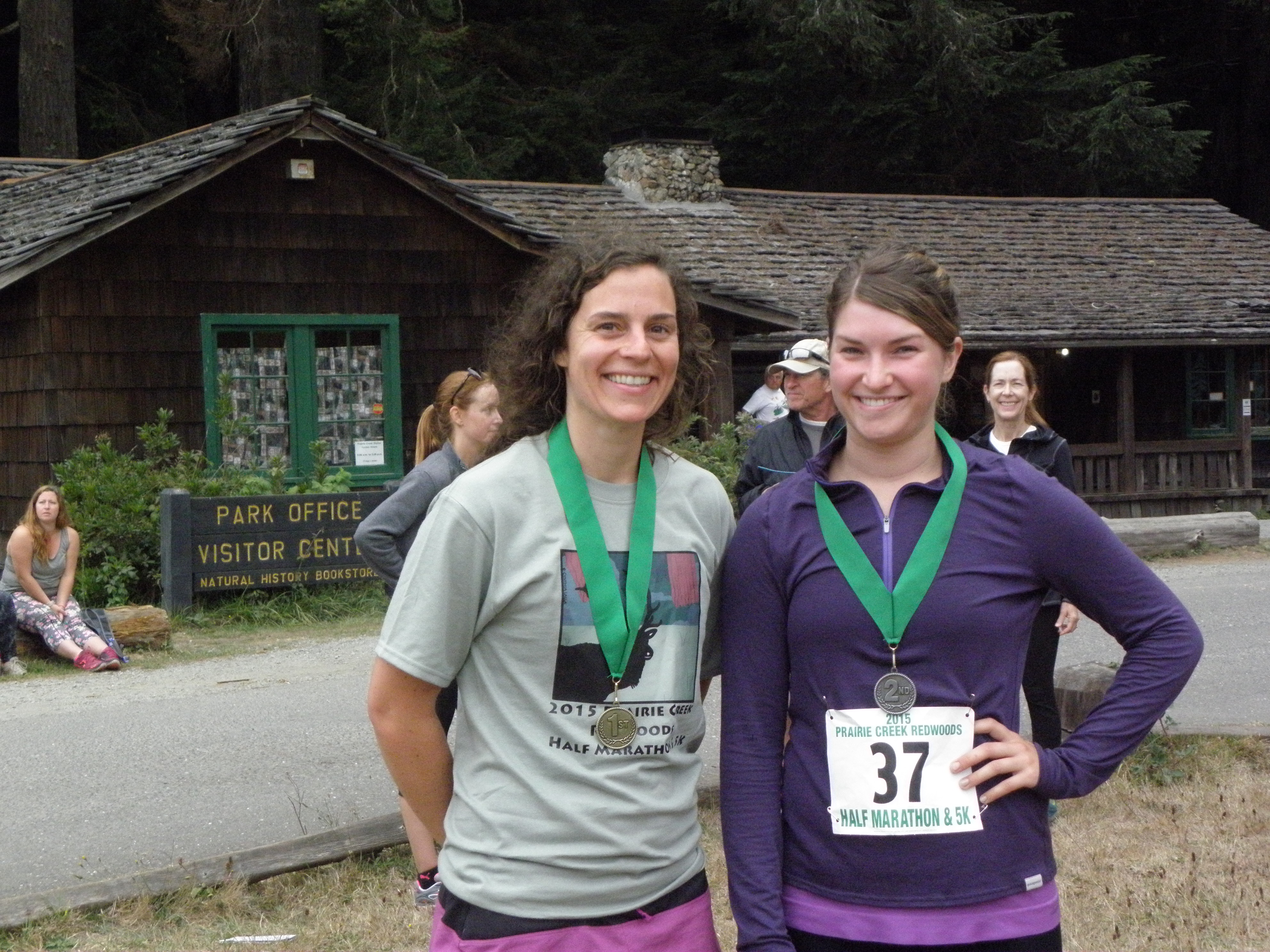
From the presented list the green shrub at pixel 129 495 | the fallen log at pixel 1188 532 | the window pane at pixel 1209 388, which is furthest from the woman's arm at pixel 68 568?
the window pane at pixel 1209 388

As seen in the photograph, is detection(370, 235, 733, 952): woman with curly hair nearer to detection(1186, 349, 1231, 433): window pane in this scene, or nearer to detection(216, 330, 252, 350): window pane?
detection(216, 330, 252, 350): window pane

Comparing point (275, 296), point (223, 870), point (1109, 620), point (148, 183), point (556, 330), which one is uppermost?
point (148, 183)

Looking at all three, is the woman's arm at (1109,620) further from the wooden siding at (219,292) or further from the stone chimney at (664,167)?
the stone chimney at (664,167)

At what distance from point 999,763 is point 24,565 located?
898cm

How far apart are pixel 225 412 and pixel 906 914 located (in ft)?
38.3

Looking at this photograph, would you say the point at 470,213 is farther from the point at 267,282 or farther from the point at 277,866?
the point at 277,866

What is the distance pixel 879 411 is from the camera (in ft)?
7.83

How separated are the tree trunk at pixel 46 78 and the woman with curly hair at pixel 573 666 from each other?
79.6 ft

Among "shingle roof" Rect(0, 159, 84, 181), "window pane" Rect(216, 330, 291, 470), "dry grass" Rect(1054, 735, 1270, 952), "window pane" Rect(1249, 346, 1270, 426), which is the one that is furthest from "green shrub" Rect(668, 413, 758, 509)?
"window pane" Rect(1249, 346, 1270, 426)

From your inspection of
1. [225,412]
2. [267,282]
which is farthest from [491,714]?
[267,282]

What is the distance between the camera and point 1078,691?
21.3 ft

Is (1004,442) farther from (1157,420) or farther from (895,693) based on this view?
(1157,420)

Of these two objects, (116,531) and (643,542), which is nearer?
(643,542)

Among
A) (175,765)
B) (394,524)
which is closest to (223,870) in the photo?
(394,524)
